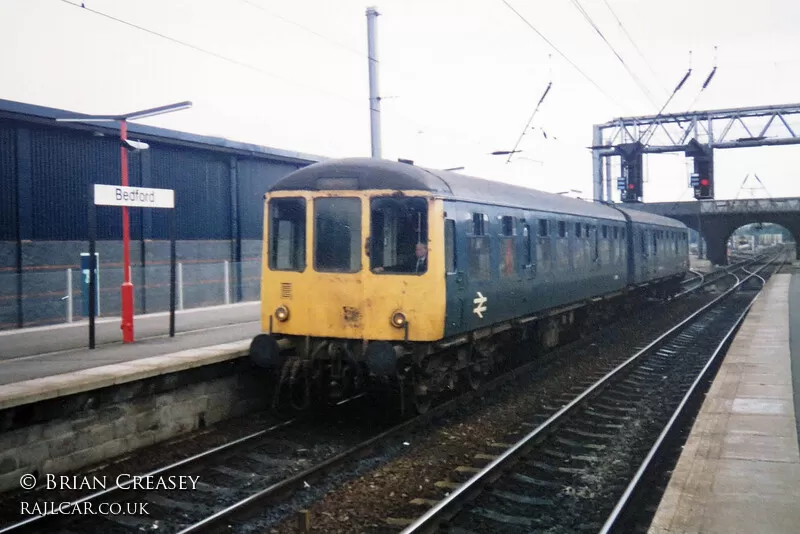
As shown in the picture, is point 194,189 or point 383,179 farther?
point 194,189

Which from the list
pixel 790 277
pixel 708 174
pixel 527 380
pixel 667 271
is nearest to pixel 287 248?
pixel 527 380

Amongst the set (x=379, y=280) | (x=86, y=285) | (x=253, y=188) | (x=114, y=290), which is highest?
(x=253, y=188)

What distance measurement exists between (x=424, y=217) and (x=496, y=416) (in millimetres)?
2936

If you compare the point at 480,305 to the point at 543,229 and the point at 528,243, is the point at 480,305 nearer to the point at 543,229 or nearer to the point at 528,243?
the point at 528,243

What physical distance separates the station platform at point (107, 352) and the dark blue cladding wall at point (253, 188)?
5.54m

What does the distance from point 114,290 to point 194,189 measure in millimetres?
4326

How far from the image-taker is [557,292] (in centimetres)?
1349

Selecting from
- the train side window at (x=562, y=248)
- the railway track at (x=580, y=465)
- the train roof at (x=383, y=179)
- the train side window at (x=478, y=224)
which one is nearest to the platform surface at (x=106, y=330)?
the train roof at (x=383, y=179)

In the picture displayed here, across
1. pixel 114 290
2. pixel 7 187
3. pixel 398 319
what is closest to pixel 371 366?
pixel 398 319

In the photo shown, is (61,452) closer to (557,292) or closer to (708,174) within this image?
(557,292)

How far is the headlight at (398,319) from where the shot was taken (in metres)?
8.99

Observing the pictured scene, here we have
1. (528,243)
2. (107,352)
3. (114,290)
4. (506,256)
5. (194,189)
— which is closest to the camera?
(107,352)

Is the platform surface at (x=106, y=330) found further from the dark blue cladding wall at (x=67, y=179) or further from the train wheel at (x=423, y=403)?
the train wheel at (x=423, y=403)

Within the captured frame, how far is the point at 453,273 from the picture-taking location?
941cm
